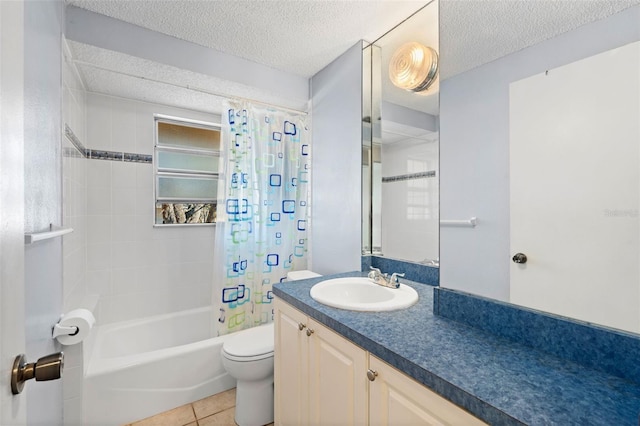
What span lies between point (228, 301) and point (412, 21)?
228 centimetres

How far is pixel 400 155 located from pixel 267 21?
1.14 meters

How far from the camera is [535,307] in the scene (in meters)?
0.87

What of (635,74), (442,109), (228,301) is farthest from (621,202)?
(228,301)

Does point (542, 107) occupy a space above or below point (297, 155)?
below

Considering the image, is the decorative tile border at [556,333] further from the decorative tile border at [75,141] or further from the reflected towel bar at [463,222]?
the decorative tile border at [75,141]

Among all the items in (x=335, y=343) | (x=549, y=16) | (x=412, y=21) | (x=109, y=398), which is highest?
(x=412, y=21)

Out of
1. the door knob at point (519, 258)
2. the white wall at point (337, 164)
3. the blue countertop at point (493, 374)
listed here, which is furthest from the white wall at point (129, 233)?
the door knob at point (519, 258)

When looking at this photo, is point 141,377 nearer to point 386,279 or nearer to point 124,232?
point 124,232

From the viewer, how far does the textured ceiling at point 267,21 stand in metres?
1.62

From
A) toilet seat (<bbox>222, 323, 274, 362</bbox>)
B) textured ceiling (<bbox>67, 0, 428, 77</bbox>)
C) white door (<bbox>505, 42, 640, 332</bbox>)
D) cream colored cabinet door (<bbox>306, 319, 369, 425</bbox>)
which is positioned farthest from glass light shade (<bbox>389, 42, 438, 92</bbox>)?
toilet seat (<bbox>222, 323, 274, 362</bbox>)

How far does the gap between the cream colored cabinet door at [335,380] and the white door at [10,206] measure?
0.84 meters

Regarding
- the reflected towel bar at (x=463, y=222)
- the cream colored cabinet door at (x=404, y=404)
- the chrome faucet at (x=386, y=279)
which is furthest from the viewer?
the chrome faucet at (x=386, y=279)

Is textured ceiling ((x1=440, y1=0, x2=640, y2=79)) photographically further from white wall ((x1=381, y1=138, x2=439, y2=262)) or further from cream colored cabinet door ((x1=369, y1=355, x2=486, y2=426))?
cream colored cabinet door ((x1=369, y1=355, x2=486, y2=426))

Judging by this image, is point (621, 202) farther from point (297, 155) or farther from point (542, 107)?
point (297, 155)
